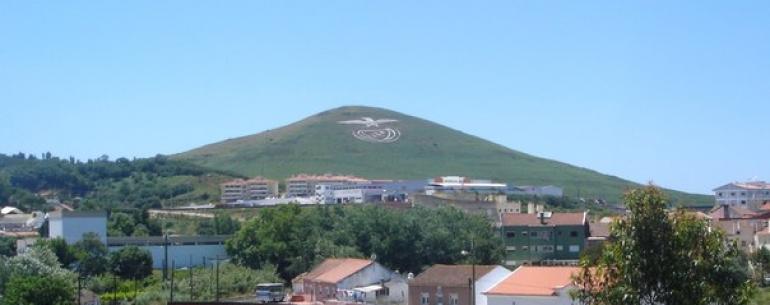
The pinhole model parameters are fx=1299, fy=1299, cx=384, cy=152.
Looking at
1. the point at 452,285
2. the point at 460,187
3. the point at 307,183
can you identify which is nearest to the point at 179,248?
the point at 452,285

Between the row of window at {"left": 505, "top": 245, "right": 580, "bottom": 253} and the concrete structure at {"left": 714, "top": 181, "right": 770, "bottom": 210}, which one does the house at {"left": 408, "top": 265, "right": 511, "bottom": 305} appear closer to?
the row of window at {"left": 505, "top": 245, "right": 580, "bottom": 253}

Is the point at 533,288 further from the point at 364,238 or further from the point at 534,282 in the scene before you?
the point at 364,238

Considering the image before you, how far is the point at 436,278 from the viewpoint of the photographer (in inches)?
2009

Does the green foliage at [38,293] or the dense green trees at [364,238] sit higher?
the dense green trees at [364,238]

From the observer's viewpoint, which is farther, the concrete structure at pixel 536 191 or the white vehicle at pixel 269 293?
the concrete structure at pixel 536 191

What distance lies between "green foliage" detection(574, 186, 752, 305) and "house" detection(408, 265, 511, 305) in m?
31.2

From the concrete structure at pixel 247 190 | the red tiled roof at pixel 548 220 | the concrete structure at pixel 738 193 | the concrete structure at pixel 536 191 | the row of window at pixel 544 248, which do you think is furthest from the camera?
the concrete structure at pixel 536 191

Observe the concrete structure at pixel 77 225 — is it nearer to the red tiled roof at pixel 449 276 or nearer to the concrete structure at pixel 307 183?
the red tiled roof at pixel 449 276

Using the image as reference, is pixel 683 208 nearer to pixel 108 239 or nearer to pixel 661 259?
pixel 661 259

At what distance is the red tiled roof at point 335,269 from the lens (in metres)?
56.5

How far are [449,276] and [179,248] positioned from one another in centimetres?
3663

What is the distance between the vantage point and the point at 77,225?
8600 centimetres

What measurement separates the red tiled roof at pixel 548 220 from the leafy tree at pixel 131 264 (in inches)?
870

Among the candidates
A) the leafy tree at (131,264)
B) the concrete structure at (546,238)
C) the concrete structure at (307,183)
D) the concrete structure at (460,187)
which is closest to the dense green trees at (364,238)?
the leafy tree at (131,264)
